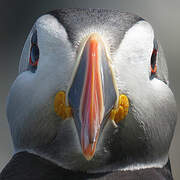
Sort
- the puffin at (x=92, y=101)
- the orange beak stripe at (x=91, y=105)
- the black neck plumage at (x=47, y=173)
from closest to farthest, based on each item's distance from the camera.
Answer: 1. the orange beak stripe at (x=91, y=105)
2. the puffin at (x=92, y=101)
3. the black neck plumage at (x=47, y=173)

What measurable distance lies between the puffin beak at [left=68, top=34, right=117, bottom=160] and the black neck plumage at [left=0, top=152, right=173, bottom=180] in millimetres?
290

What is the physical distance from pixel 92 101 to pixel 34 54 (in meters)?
0.53

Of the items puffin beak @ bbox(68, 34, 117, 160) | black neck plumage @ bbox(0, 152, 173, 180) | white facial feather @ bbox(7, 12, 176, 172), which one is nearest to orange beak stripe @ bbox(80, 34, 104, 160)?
puffin beak @ bbox(68, 34, 117, 160)

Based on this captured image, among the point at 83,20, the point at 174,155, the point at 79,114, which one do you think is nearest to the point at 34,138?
the point at 79,114

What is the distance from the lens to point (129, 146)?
2.26 metres

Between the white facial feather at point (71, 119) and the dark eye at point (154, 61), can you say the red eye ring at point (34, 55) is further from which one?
the dark eye at point (154, 61)

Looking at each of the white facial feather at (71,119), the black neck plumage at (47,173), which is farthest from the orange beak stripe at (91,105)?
the black neck plumage at (47,173)

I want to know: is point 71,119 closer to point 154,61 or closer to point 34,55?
point 34,55

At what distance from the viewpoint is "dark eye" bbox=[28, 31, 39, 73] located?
237 cm

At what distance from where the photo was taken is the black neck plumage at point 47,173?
2.24 meters

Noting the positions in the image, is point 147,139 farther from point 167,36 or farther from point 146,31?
point 167,36

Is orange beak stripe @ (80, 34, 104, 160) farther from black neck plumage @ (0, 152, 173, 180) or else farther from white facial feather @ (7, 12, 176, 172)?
black neck plumage @ (0, 152, 173, 180)

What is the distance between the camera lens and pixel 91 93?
1995 mm

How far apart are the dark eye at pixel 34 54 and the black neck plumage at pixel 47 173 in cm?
40
